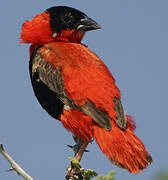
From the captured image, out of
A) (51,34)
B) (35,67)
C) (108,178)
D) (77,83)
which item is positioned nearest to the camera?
(108,178)

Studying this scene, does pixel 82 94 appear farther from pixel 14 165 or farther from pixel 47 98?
pixel 14 165

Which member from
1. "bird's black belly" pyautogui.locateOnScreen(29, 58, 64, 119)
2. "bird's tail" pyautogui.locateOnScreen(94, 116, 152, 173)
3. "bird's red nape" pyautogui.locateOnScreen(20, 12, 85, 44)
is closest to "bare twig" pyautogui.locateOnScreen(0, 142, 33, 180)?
"bird's tail" pyautogui.locateOnScreen(94, 116, 152, 173)

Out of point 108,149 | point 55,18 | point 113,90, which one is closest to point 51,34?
point 55,18

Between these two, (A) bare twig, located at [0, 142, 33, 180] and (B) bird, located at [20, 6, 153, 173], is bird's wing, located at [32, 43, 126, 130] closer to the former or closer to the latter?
(B) bird, located at [20, 6, 153, 173]

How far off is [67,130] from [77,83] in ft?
2.10

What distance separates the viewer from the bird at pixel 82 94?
157 inches

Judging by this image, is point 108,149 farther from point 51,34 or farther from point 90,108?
point 51,34

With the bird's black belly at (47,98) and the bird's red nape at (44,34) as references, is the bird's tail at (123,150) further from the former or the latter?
the bird's red nape at (44,34)

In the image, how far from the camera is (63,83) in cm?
446

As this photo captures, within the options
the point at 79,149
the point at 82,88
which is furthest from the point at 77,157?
the point at 82,88

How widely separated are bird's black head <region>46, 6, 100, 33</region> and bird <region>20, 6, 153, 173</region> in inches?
0.6

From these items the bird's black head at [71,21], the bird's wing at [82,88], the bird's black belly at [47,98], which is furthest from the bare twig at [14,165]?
the bird's black head at [71,21]

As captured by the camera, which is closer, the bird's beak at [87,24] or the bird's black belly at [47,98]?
the bird's black belly at [47,98]

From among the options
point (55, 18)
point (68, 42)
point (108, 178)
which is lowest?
point (108, 178)
